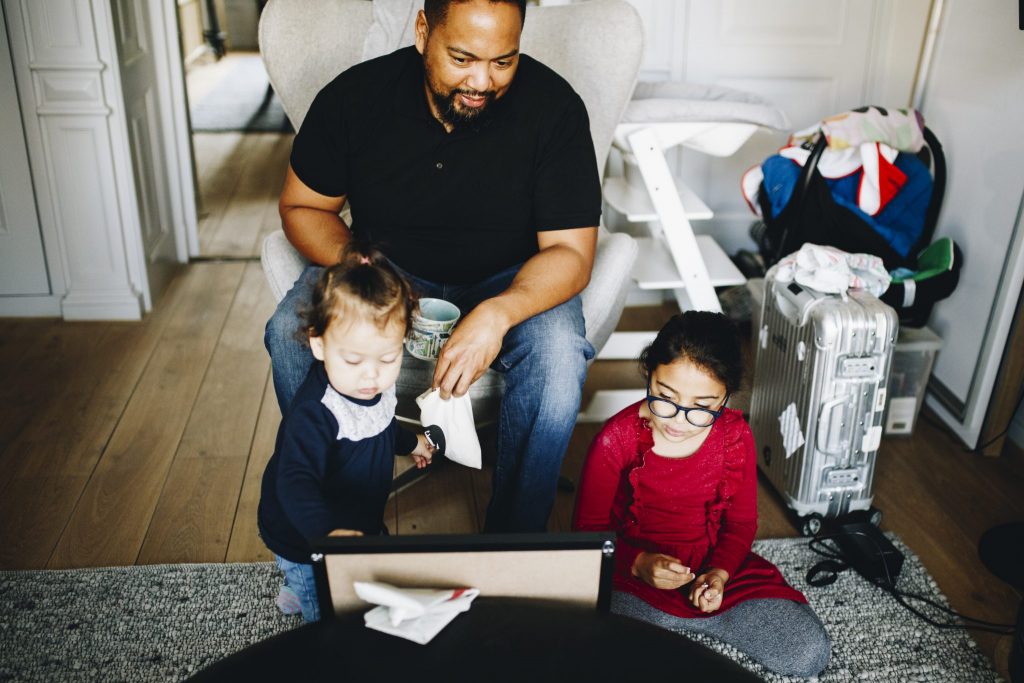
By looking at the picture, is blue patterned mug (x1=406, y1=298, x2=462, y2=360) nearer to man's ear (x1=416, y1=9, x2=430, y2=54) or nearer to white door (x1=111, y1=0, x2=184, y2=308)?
man's ear (x1=416, y1=9, x2=430, y2=54)

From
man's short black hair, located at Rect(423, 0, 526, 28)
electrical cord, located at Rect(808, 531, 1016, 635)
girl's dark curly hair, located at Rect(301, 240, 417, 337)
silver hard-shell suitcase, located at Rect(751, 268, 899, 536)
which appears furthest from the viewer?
silver hard-shell suitcase, located at Rect(751, 268, 899, 536)

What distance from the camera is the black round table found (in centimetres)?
97

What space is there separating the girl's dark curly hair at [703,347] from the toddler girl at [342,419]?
438 mm

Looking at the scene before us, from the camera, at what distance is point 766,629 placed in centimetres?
158

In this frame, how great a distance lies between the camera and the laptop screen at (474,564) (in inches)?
41.5

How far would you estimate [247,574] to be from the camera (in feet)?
5.77

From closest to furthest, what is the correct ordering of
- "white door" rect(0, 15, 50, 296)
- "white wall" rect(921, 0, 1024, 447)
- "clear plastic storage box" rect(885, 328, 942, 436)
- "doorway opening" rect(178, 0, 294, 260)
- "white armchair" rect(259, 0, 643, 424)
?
"white armchair" rect(259, 0, 643, 424) → "white wall" rect(921, 0, 1024, 447) → "clear plastic storage box" rect(885, 328, 942, 436) → "white door" rect(0, 15, 50, 296) → "doorway opening" rect(178, 0, 294, 260)

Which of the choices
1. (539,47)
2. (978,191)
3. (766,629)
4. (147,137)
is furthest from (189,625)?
(978,191)

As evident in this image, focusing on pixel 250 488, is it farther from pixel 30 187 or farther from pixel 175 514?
pixel 30 187

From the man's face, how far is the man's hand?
1.35 ft

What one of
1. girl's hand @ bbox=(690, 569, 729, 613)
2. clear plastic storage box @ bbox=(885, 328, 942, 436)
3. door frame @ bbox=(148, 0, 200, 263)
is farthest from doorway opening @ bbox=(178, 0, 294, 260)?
girl's hand @ bbox=(690, 569, 729, 613)

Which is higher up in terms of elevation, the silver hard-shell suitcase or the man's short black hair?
the man's short black hair

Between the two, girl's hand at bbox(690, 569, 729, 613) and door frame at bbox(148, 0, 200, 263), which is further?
door frame at bbox(148, 0, 200, 263)

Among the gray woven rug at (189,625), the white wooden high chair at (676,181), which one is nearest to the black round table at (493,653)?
the gray woven rug at (189,625)
